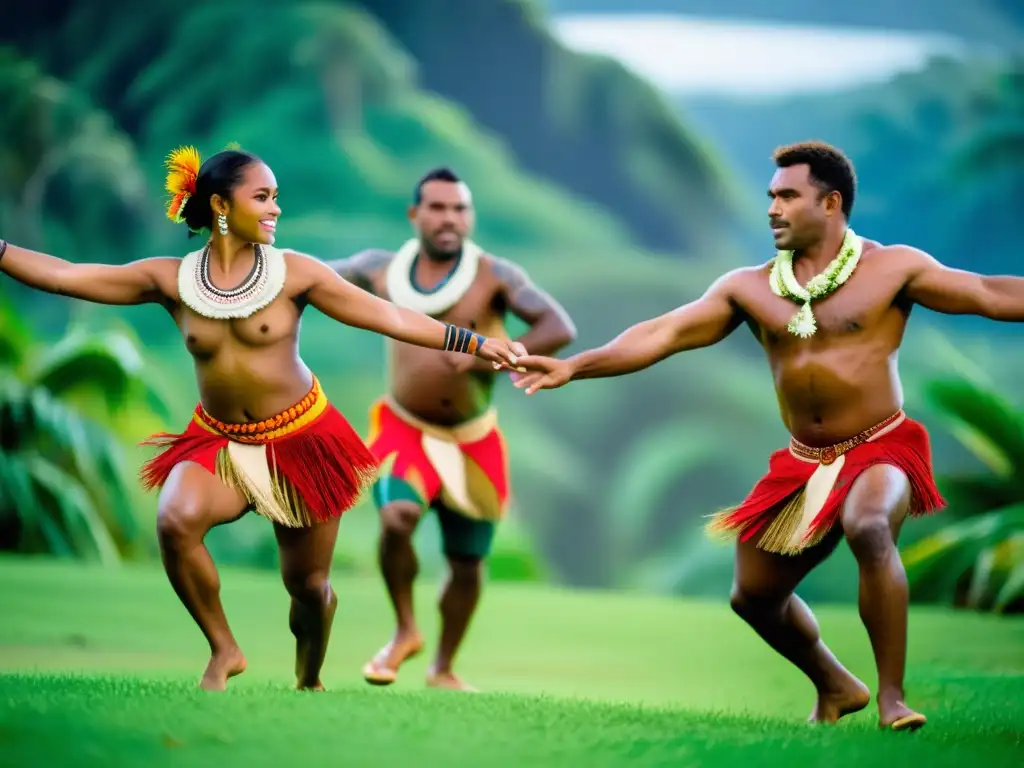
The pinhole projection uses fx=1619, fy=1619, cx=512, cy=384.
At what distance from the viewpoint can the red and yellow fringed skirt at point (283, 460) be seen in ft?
14.6

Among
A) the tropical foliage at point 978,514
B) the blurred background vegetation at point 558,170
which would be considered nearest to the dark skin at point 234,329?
the tropical foliage at point 978,514

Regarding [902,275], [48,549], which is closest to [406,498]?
[902,275]

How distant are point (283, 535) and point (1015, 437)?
622 centimetres

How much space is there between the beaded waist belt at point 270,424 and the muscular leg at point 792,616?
1.28 meters

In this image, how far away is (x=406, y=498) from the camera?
558cm

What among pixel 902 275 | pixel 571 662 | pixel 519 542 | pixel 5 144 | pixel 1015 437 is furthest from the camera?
pixel 5 144

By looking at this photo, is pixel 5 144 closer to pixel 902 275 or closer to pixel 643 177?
pixel 643 177

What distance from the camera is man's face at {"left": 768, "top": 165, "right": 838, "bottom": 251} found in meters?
4.52

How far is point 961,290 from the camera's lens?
4359 mm

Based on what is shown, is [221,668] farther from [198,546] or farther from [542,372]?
[542,372]

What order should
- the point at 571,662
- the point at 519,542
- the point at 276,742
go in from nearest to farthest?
the point at 276,742 → the point at 571,662 → the point at 519,542

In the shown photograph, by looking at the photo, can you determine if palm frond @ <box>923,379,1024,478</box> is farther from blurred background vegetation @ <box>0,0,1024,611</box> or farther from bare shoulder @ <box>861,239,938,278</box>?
bare shoulder @ <box>861,239,938,278</box>

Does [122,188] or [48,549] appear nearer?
[48,549]

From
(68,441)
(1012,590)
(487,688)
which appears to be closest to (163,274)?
(487,688)
